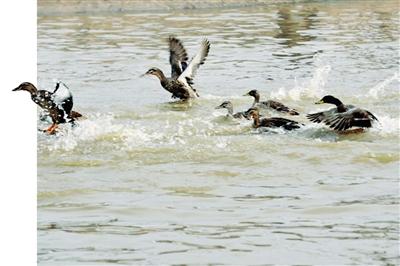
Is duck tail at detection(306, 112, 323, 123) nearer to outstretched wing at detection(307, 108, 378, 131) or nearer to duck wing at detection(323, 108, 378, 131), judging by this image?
outstretched wing at detection(307, 108, 378, 131)

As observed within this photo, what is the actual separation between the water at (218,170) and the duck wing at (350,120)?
0.12 metres

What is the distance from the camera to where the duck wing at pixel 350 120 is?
10938 millimetres

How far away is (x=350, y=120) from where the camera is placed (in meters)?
11.0

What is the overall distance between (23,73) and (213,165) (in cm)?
656

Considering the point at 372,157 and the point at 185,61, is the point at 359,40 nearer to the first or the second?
the point at 185,61

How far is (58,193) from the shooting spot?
769 cm

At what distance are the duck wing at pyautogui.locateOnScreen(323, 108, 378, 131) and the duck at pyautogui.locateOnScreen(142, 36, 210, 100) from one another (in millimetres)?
4169

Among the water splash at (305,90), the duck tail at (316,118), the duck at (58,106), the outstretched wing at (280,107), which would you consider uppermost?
the duck at (58,106)

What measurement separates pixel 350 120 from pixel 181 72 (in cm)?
559

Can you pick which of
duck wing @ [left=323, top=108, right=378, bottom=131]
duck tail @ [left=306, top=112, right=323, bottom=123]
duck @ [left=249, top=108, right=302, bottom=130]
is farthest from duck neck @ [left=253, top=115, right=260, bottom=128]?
duck wing @ [left=323, top=108, right=378, bottom=131]

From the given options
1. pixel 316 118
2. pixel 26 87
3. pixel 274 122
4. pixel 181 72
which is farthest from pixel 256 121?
pixel 26 87

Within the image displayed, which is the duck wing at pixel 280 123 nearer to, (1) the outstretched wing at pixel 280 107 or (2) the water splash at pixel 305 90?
(1) the outstretched wing at pixel 280 107

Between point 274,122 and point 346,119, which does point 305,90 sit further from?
point 346,119

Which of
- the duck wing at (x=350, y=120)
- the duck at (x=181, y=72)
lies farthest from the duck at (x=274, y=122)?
the duck at (x=181, y=72)
